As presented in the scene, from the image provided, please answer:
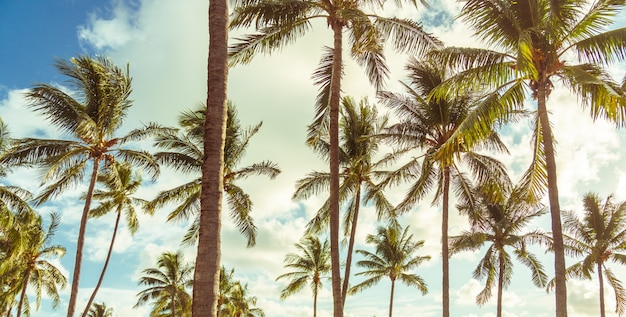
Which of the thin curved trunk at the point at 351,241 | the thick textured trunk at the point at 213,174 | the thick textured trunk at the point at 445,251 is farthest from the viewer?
the thin curved trunk at the point at 351,241

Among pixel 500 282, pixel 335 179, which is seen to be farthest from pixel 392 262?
pixel 335 179

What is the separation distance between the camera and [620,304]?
26.8 metres

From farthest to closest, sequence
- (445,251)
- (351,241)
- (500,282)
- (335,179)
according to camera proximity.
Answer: (500,282) < (351,241) < (445,251) < (335,179)

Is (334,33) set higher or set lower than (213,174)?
higher

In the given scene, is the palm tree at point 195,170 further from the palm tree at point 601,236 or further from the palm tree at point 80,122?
the palm tree at point 601,236

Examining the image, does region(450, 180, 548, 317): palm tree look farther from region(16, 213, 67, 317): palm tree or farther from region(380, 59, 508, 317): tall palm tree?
region(16, 213, 67, 317): palm tree

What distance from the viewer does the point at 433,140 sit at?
18047 mm

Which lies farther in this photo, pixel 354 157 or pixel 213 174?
pixel 354 157

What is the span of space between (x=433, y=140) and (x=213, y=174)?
43.8 feet

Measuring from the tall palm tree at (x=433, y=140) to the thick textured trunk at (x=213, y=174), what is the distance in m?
11.7

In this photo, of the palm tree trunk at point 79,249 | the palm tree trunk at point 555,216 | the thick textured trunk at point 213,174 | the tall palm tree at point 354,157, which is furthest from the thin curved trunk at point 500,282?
the thick textured trunk at point 213,174

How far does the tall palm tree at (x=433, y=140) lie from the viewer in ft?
56.1

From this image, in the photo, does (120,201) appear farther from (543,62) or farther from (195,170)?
(543,62)

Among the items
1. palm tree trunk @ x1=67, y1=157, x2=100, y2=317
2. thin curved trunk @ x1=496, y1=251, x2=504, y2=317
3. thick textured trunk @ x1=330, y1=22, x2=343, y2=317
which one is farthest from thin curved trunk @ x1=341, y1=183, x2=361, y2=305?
thin curved trunk @ x1=496, y1=251, x2=504, y2=317
